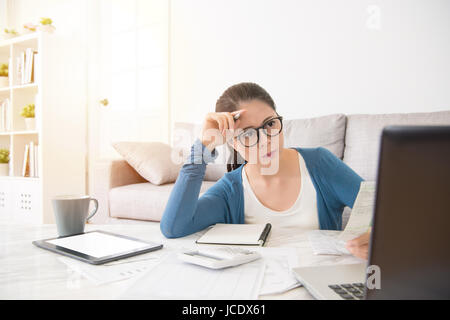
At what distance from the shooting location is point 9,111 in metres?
3.07

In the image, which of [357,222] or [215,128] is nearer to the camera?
[357,222]

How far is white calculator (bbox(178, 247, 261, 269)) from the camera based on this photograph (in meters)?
0.55

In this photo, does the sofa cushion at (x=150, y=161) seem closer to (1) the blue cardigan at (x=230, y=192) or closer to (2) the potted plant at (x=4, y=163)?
(1) the blue cardigan at (x=230, y=192)

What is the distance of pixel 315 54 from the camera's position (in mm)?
2432

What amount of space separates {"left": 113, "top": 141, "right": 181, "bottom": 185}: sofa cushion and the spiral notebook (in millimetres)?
1441

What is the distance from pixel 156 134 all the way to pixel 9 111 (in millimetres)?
1408

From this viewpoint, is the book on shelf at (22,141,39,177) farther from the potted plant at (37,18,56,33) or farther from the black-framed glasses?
the black-framed glasses

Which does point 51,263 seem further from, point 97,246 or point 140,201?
point 140,201

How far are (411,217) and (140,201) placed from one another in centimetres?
194

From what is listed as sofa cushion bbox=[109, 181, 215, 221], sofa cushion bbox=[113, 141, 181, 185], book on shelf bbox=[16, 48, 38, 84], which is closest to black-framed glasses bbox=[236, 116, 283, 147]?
sofa cushion bbox=[109, 181, 215, 221]

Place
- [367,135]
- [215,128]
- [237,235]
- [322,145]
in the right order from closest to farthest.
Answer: [237,235] → [215,128] → [367,135] → [322,145]

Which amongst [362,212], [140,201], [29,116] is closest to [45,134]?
[29,116]

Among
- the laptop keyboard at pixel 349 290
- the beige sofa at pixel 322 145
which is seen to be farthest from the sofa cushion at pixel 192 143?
the laptop keyboard at pixel 349 290

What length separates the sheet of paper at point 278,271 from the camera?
480 mm
